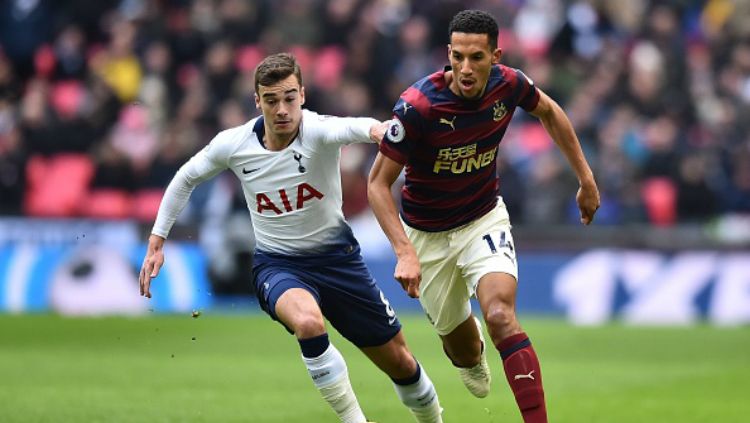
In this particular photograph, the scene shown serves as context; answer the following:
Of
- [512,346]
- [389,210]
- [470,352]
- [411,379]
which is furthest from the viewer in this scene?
[470,352]

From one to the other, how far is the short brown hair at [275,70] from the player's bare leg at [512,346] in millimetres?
1848

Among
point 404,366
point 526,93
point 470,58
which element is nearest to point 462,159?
point 526,93

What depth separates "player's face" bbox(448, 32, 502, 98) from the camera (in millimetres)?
8523

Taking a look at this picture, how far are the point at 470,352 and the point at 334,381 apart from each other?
1869mm

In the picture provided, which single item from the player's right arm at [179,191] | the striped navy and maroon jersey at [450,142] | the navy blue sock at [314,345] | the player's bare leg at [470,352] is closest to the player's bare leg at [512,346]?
the striped navy and maroon jersey at [450,142]

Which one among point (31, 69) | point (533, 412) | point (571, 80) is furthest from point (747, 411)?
point (31, 69)

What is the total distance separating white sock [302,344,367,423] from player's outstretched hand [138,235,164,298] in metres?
1.21

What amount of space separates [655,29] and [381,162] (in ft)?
44.0

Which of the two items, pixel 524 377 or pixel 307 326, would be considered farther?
pixel 307 326

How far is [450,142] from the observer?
887cm

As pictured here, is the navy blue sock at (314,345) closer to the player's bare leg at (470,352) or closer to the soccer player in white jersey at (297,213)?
the soccer player in white jersey at (297,213)

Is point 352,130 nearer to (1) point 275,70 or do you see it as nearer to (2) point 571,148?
(1) point 275,70

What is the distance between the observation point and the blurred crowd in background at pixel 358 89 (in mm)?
19469

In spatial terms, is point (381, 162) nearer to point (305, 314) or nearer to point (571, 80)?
point (305, 314)
